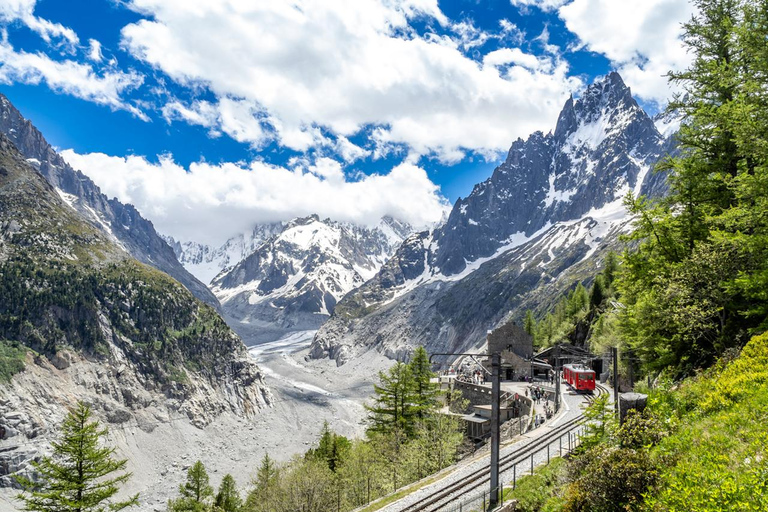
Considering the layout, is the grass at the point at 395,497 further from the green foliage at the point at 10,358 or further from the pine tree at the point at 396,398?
the green foliage at the point at 10,358

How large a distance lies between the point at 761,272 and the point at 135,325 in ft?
469

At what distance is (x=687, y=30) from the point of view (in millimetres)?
23547

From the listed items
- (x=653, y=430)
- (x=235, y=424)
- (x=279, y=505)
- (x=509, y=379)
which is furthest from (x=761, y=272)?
(x=235, y=424)

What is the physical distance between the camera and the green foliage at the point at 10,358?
89938 millimetres

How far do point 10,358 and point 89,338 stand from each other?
62.9ft

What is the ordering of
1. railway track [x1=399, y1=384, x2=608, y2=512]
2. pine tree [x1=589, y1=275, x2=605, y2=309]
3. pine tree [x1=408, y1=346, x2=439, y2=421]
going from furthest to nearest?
pine tree [x1=589, y1=275, x2=605, y2=309]
pine tree [x1=408, y1=346, x2=439, y2=421]
railway track [x1=399, y1=384, x2=608, y2=512]

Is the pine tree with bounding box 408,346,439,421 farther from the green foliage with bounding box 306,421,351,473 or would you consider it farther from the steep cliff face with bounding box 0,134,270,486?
the steep cliff face with bounding box 0,134,270,486

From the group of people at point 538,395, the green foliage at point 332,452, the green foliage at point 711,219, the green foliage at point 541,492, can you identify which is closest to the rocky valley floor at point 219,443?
the green foliage at point 332,452

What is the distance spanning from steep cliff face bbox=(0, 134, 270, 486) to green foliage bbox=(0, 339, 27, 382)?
0.32m

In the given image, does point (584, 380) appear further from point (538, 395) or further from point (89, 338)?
point (89, 338)

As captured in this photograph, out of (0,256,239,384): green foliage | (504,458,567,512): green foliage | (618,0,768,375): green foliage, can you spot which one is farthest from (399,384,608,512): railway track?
(0,256,239,384): green foliage

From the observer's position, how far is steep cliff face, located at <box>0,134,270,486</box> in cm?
9281

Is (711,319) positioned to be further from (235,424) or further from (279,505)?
(235,424)

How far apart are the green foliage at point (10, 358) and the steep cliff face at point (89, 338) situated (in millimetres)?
323
